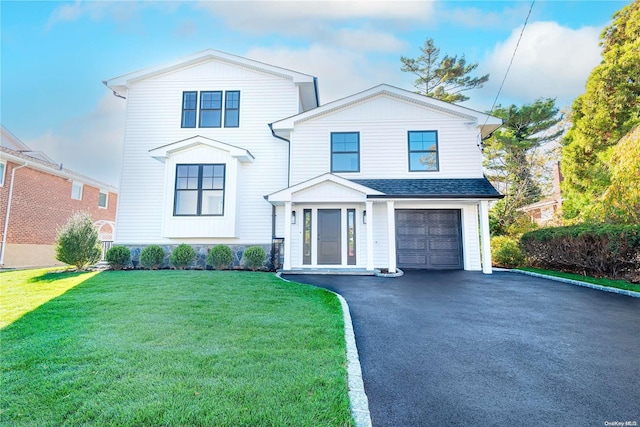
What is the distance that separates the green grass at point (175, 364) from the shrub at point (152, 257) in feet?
18.4

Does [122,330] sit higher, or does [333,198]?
[333,198]

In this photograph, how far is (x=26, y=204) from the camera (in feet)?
50.9

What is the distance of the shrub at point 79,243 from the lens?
993cm

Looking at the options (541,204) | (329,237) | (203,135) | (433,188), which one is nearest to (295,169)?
(329,237)

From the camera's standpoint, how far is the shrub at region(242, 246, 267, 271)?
1073 cm

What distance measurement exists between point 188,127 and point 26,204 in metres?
10.3

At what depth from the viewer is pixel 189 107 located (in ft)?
42.3

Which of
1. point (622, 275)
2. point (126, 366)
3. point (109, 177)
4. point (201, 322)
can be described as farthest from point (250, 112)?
point (109, 177)

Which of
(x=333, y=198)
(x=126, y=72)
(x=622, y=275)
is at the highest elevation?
(x=126, y=72)

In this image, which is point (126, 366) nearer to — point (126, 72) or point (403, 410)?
point (403, 410)

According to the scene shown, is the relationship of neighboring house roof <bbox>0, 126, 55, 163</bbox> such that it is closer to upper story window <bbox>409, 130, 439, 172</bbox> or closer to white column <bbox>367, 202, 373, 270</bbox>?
white column <bbox>367, 202, 373, 270</bbox>

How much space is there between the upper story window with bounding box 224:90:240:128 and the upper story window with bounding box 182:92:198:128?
1.32m

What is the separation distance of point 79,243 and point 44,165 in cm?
972

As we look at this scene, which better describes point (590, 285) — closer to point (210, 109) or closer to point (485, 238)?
point (485, 238)
